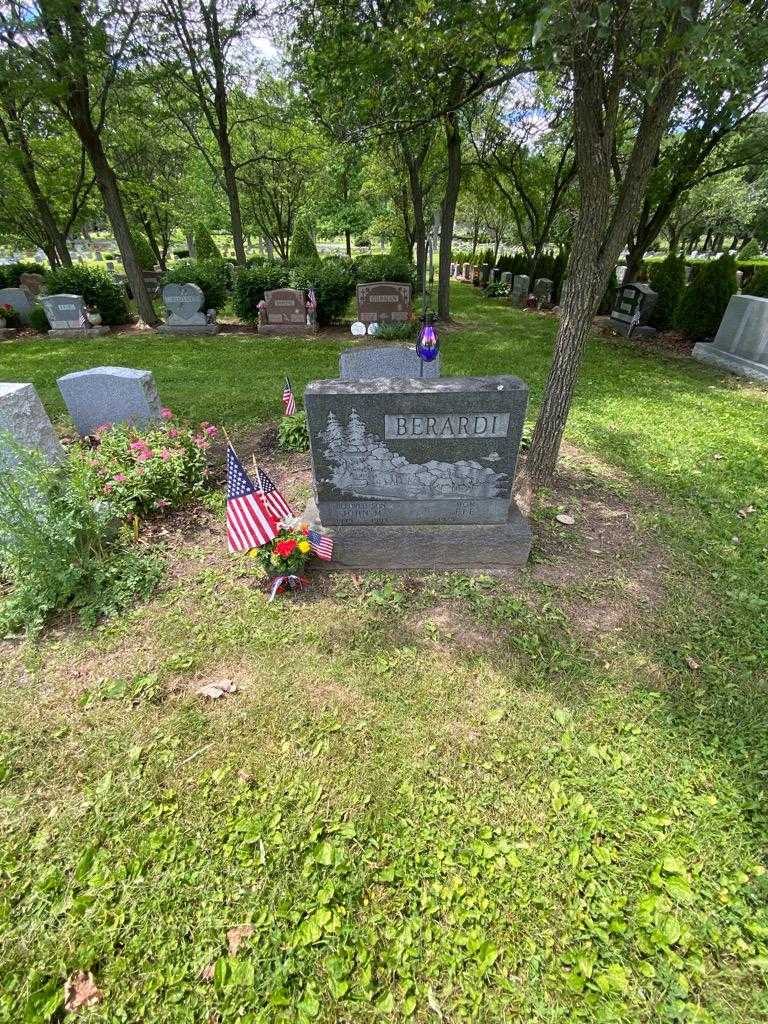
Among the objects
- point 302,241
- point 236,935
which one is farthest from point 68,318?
point 302,241

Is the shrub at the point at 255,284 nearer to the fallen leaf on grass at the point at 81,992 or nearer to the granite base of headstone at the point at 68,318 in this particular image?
the granite base of headstone at the point at 68,318

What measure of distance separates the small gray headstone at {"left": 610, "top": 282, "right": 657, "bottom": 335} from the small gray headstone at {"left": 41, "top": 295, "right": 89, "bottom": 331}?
47.5 feet

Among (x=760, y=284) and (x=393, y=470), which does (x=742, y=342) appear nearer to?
(x=760, y=284)

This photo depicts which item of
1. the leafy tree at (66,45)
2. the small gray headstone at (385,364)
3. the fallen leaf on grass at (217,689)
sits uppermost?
the leafy tree at (66,45)

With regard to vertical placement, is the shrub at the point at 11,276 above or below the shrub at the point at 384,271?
below

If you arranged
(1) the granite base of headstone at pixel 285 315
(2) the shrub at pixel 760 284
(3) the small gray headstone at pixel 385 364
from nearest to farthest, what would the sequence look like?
1. (3) the small gray headstone at pixel 385 364
2. (2) the shrub at pixel 760 284
3. (1) the granite base of headstone at pixel 285 315

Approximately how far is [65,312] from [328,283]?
282 inches

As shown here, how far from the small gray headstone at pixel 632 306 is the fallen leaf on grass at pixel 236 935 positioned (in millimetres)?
13587

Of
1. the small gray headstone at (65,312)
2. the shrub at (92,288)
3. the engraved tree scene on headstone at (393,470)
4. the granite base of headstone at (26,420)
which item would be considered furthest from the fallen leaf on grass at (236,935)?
the shrub at (92,288)

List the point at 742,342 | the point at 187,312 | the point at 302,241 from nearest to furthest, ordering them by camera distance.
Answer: the point at 742,342
the point at 187,312
the point at 302,241

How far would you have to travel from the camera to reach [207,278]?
12914 millimetres

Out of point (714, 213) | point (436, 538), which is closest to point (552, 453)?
point (436, 538)

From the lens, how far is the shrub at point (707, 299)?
997cm

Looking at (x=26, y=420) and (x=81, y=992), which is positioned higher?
(x=26, y=420)
